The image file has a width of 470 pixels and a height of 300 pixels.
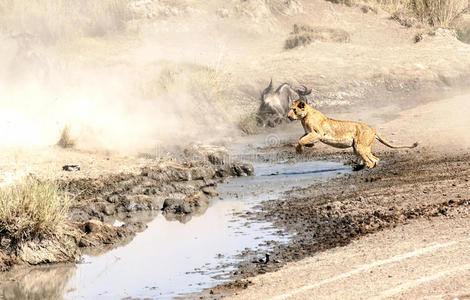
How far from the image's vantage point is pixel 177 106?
2197cm

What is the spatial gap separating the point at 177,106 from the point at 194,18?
29.4 ft

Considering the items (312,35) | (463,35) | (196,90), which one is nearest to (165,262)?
(196,90)

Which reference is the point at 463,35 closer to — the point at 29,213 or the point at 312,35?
the point at 312,35

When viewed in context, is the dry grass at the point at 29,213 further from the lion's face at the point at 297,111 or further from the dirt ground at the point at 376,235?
the lion's face at the point at 297,111

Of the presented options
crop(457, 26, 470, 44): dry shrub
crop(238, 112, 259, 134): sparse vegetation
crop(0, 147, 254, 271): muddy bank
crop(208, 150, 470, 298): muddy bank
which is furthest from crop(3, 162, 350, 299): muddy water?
crop(457, 26, 470, 44): dry shrub

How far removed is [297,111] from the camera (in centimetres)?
1625

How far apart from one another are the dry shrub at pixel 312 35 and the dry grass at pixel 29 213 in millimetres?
19409

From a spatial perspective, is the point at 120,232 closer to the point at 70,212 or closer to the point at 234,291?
the point at 70,212

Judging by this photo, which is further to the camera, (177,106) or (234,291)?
(177,106)

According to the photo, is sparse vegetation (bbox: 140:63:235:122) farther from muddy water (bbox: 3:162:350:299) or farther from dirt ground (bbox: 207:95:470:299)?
muddy water (bbox: 3:162:350:299)

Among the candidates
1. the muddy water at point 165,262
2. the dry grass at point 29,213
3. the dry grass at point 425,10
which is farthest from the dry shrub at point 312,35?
the dry grass at point 29,213

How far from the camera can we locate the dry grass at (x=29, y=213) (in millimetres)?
10508

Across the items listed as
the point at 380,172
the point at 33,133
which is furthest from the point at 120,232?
the point at 33,133

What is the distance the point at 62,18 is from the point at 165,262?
19269mm
